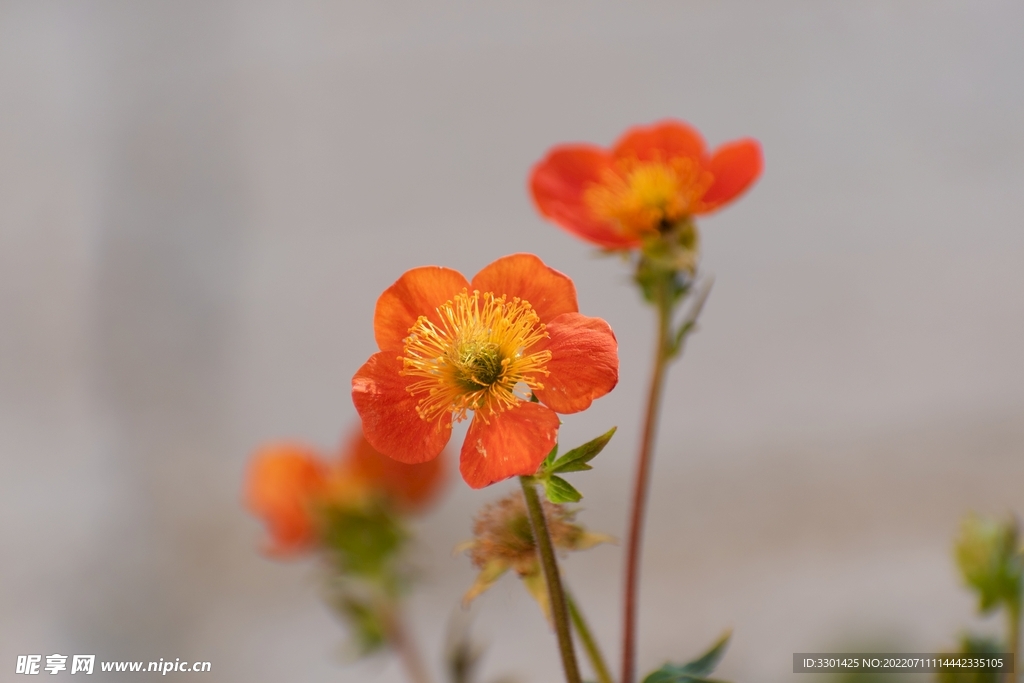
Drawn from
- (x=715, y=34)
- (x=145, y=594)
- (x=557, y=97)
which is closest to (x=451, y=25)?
(x=557, y=97)

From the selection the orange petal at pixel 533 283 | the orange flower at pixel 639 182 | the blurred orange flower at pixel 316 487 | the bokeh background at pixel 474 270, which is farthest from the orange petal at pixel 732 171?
the bokeh background at pixel 474 270

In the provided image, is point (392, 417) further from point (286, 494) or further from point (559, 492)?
point (286, 494)

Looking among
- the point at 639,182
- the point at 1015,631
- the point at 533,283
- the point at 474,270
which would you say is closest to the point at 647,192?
the point at 639,182

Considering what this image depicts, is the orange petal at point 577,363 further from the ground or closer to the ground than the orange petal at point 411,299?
closer to the ground

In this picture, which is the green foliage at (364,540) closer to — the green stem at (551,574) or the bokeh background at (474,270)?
the green stem at (551,574)

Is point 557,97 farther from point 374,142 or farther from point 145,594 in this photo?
point 145,594
